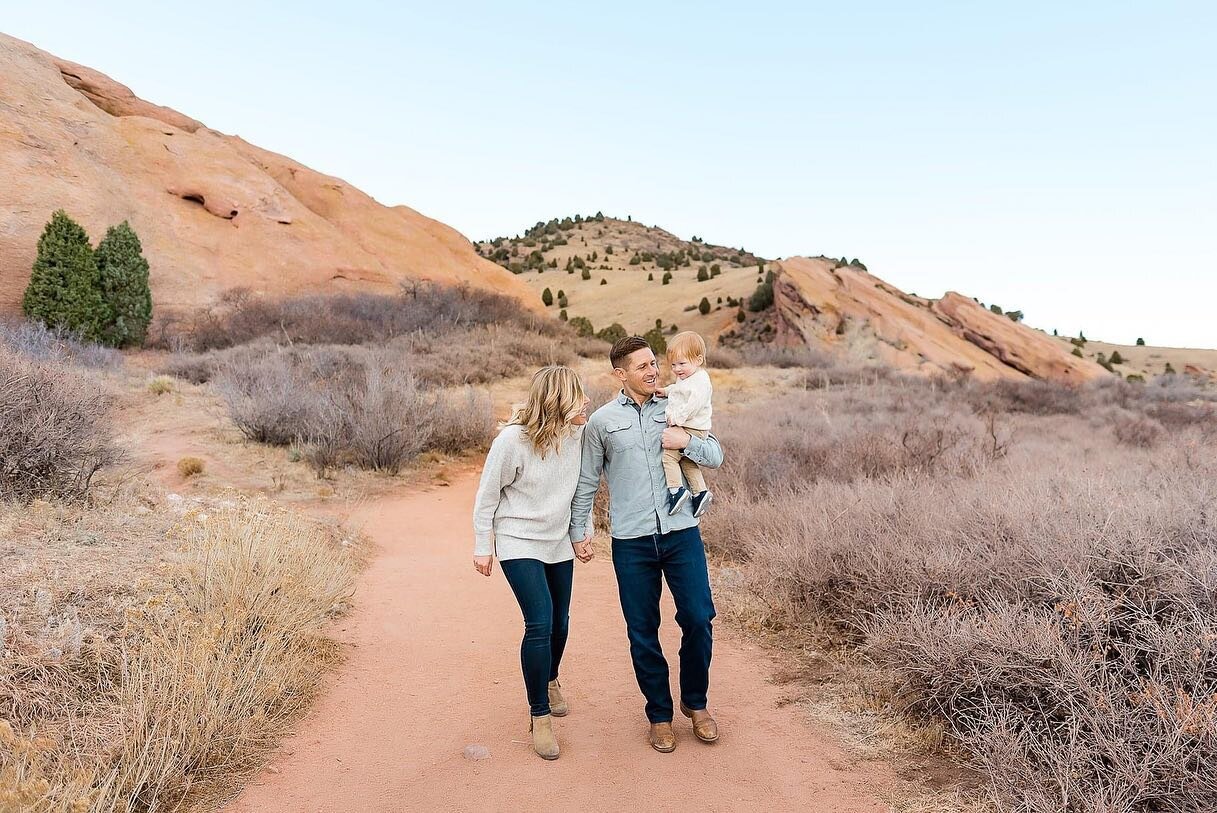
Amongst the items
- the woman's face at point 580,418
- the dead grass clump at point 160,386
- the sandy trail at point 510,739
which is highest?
the woman's face at point 580,418

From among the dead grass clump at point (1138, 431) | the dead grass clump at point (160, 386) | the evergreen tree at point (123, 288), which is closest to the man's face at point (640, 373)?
the dead grass clump at point (1138, 431)

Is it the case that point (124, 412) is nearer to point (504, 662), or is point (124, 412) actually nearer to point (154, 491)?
point (154, 491)

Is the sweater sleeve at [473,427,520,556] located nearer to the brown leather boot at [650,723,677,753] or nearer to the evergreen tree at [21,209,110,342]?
the brown leather boot at [650,723,677,753]

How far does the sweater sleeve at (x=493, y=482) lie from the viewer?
320 cm

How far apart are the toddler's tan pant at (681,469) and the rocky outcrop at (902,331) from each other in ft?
61.0

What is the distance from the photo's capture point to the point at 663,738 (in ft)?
11.0

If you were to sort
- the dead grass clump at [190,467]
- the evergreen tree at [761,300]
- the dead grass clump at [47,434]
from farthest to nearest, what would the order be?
the evergreen tree at [761,300] < the dead grass clump at [190,467] < the dead grass clump at [47,434]

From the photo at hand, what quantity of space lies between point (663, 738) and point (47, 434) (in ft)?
16.3

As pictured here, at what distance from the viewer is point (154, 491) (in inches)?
258

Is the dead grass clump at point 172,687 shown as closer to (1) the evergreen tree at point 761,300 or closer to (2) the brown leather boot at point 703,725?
(2) the brown leather boot at point 703,725

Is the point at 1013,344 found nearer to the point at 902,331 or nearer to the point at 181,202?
the point at 902,331

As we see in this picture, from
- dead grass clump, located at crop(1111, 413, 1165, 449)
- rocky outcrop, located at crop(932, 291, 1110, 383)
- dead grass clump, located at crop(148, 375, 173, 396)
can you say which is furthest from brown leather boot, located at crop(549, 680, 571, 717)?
rocky outcrop, located at crop(932, 291, 1110, 383)

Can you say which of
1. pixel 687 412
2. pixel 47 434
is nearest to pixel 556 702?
pixel 687 412

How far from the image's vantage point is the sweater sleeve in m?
3.20
